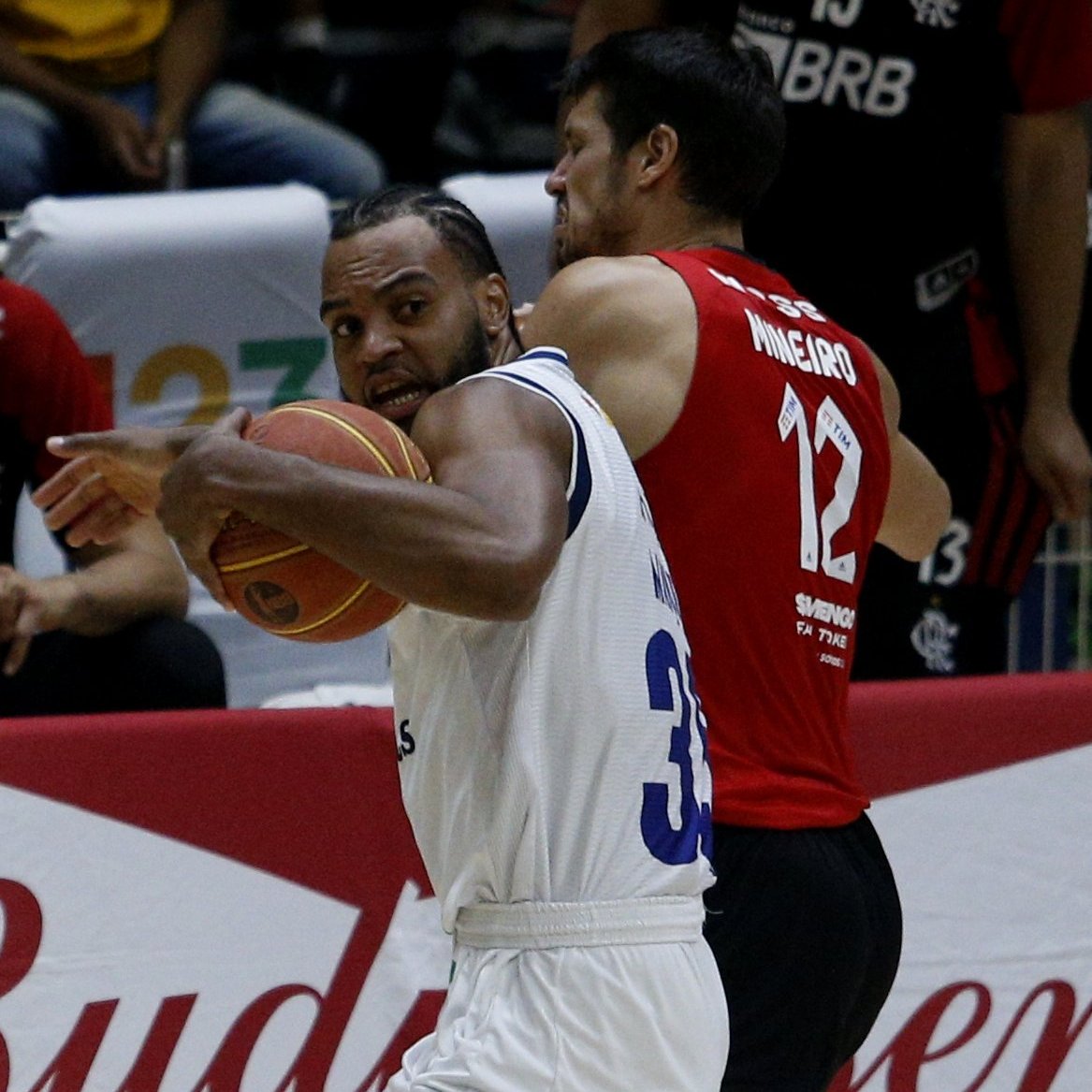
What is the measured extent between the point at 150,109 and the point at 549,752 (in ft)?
11.6

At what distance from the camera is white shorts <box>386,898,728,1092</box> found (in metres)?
2.25

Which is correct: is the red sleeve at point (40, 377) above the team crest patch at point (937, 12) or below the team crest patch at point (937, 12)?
below

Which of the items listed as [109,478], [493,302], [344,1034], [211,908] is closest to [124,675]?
[211,908]

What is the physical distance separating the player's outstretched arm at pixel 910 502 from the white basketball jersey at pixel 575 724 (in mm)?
892

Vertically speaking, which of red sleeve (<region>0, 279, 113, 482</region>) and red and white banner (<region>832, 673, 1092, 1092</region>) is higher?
red sleeve (<region>0, 279, 113, 482</region>)

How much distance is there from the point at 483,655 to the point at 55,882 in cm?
130

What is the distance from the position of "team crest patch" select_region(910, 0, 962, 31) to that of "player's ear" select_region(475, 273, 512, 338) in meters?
1.70

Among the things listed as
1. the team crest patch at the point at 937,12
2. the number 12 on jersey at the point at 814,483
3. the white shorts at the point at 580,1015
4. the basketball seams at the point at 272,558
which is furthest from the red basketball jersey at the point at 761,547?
the team crest patch at the point at 937,12

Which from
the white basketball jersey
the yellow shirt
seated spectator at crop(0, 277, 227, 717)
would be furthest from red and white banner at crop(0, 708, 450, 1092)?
the yellow shirt

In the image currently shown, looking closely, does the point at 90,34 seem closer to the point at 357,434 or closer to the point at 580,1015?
the point at 357,434

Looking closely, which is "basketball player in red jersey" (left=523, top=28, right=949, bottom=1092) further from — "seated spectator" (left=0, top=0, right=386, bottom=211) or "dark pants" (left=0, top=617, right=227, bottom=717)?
"seated spectator" (left=0, top=0, right=386, bottom=211)

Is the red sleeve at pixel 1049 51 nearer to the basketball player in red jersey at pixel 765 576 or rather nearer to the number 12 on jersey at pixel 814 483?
the basketball player in red jersey at pixel 765 576

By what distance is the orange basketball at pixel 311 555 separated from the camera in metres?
2.21

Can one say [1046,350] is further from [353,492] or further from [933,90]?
[353,492]
